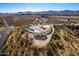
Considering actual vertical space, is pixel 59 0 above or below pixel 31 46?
above

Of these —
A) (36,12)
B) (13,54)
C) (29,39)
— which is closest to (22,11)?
(36,12)

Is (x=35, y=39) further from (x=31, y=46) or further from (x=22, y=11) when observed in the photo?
(x=22, y=11)

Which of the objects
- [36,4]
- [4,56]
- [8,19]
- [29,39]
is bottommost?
[4,56]

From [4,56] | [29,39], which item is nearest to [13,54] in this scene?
[4,56]

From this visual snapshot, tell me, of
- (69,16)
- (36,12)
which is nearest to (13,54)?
(36,12)

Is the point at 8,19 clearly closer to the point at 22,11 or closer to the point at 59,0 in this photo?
the point at 22,11

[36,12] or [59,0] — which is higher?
[59,0]
